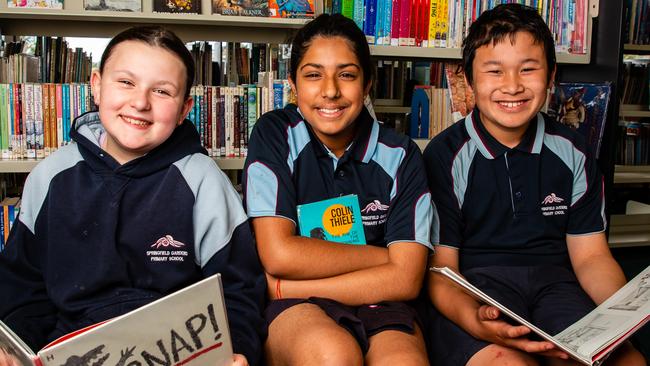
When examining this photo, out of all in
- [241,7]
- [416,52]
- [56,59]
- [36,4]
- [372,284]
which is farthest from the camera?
[56,59]

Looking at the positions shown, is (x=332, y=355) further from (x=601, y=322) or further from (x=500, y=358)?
(x=601, y=322)

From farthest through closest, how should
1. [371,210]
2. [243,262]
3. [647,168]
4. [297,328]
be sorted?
[647,168] < [371,210] < [243,262] < [297,328]

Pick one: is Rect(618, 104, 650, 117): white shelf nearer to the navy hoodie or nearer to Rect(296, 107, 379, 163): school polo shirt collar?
Rect(296, 107, 379, 163): school polo shirt collar

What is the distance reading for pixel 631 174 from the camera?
422cm

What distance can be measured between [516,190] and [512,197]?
0.07ft

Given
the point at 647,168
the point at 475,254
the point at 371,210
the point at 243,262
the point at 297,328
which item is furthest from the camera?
the point at 647,168

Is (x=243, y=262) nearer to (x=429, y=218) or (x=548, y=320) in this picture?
(x=429, y=218)

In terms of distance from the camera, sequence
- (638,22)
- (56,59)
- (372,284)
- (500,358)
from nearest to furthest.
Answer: (500,358) < (372,284) < (56,59) < (638,22)

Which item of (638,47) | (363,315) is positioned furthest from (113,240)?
(638,47)

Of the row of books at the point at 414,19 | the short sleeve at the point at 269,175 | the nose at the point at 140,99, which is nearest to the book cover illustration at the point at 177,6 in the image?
the row of books at the point at 414,19

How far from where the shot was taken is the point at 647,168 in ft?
14.3

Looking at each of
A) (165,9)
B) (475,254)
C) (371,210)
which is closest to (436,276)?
(475,254)

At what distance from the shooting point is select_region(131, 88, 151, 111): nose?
1295 mm

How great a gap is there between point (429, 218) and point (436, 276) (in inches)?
7.0
